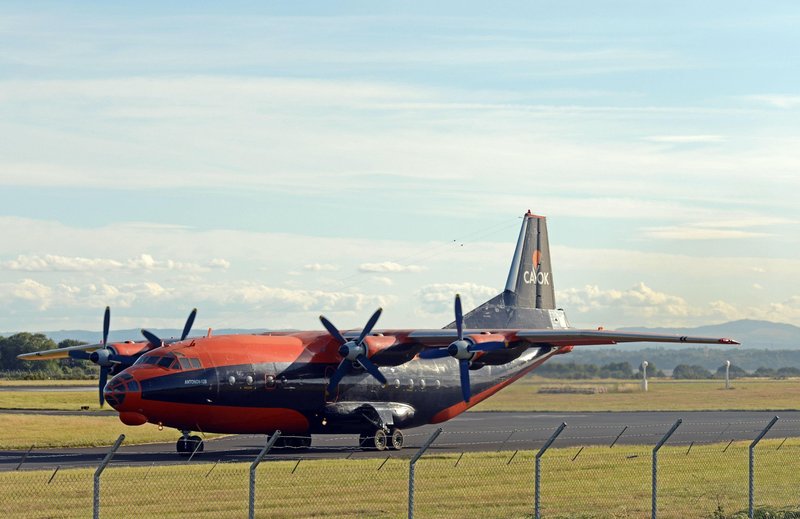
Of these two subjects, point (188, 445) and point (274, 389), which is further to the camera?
point (274, 389)

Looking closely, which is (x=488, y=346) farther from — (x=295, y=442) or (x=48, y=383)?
(x=48, y=383)

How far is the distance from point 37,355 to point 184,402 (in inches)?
556

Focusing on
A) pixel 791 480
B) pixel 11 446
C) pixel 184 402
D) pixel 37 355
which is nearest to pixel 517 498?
pixel 791 480

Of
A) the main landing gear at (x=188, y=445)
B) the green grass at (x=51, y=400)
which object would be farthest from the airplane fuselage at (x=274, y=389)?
the green grass at (x=51, y=400)

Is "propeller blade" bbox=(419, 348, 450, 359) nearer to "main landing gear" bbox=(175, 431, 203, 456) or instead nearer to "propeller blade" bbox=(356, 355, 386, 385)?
"propeller blade" bbox=(356, 355, 386, 385)

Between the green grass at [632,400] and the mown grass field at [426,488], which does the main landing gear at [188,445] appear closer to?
the mown grass field at [426,488]

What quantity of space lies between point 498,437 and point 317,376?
11550mm

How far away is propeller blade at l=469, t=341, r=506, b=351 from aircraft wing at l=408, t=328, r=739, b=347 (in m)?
0.54

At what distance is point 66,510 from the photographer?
27.1 m

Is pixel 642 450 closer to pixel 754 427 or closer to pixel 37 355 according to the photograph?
pixel 754 427

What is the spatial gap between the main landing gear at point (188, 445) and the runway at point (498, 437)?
0.34 metres

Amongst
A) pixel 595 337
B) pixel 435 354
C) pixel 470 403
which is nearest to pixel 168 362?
pixel 435 354

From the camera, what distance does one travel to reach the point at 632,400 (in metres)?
86.0

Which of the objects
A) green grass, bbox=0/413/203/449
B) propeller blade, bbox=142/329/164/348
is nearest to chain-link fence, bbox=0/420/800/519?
propeller blade, bbox=142/329/164/348
